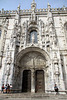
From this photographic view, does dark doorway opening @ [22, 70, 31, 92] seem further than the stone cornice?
No

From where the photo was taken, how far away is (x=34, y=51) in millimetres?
13711

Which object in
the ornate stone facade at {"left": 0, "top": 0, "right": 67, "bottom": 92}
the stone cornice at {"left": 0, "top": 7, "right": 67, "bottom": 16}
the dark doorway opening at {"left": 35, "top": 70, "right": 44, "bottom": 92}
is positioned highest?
the stone cornice at {"left": 0, "top": 7, "right": 67, "bottom": 16}

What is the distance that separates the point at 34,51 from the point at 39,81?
4470mm

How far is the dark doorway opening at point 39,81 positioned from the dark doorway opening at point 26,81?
3.33 feet

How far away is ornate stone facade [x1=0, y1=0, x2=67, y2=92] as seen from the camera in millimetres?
11312

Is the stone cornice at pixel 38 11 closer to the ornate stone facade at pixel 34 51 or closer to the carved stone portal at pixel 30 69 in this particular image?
the ornate stone facade at pixel 34 51

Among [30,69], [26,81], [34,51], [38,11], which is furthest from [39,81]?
[38,11]

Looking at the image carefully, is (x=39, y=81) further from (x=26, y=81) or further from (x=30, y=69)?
(x=30, y=69)

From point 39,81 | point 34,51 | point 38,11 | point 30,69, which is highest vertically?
point 38,11

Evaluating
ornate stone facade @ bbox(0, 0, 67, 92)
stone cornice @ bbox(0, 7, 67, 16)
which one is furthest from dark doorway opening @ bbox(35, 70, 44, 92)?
stone cornice @ bbox(0, 7, 67, 16)

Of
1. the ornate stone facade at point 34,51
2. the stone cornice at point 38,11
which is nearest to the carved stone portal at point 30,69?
the ornate stone facade at point 34,51

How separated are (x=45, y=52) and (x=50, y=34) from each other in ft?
9.62

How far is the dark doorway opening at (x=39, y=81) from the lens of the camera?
1216 centimetres

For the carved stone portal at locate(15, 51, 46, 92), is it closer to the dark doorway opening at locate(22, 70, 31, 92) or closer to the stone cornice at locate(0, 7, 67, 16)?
the dark doorway opening at locate(22, 70, 31, 92)
